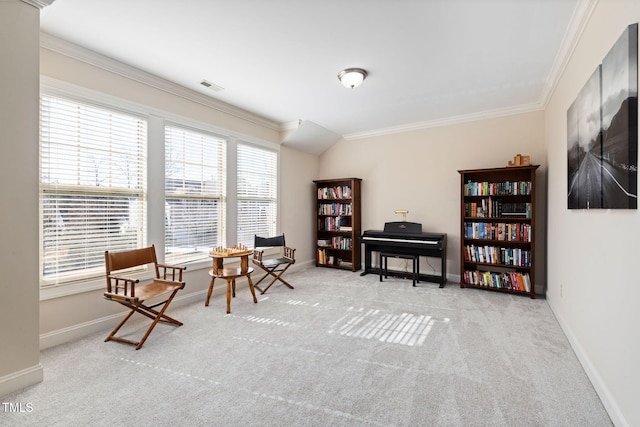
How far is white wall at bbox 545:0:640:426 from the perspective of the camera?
1.48 meters

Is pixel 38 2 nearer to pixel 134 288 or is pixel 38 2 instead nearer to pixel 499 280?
pixel 134 288

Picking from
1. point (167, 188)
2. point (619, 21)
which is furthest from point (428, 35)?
point (167, 188)

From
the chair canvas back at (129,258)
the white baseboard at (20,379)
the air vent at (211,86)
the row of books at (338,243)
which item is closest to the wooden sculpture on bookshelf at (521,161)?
the row of books at (338,243)

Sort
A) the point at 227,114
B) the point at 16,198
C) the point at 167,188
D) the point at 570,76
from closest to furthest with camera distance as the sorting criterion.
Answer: the point at 16,198
the point at 570,76
the point at 167,188
the point at 227,114

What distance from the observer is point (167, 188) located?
11.6 feet

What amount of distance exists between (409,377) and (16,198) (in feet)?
9.87

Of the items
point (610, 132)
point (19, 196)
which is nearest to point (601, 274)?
Result: point (610, 132)

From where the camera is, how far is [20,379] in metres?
1.93

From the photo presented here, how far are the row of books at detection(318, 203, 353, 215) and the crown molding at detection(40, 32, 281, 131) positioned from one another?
224cm

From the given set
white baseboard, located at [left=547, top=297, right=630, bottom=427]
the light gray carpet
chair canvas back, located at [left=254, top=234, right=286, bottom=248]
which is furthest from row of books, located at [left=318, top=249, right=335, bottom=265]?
white baseboard, located at [left=547, top=297, right=630, bottom=427]

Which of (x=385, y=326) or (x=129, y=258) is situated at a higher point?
(x=129, y=258)

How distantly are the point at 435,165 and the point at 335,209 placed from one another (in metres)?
2.04

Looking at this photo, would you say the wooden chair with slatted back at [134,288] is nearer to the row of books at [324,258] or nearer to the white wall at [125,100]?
the white wall at [125,100]

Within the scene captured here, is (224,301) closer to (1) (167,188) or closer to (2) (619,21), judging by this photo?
(1) (167,188)
